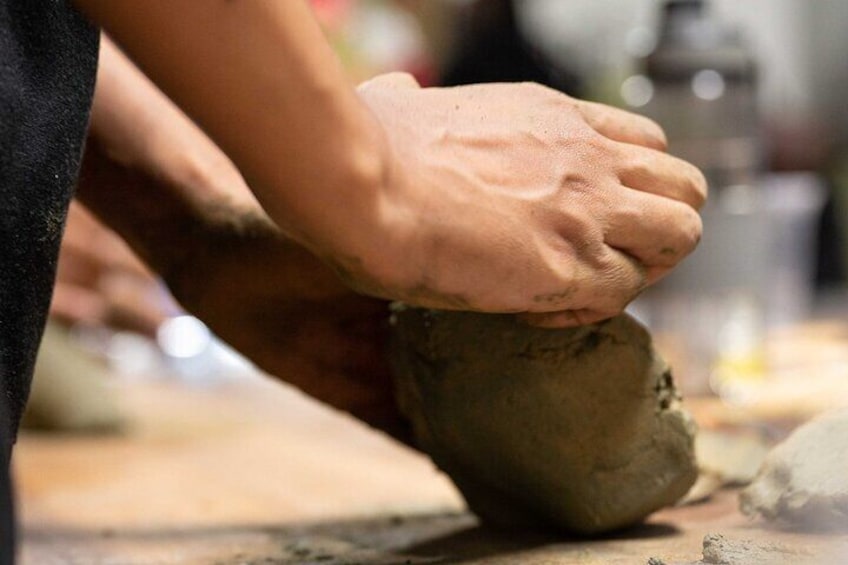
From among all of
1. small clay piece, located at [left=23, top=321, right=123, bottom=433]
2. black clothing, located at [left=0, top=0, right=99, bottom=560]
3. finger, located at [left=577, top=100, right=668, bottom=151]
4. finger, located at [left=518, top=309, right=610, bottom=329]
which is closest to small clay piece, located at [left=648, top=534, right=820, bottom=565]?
finger, located at [left=518, top=309, right=610, bottom=329]

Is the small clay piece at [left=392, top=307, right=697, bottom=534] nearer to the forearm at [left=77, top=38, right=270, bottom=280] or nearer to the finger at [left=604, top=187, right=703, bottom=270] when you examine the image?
the finger at [left=604, top=187, right=703, bottom=270]

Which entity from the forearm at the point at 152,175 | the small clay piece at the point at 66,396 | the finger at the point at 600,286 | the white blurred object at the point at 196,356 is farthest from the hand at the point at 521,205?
the white blurred object at the point at 196,356

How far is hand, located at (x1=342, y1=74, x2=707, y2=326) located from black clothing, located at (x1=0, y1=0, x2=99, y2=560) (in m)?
0.17

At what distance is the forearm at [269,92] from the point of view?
1.78ft

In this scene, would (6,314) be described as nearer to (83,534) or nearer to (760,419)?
(83,534)

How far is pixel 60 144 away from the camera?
0.66 metres

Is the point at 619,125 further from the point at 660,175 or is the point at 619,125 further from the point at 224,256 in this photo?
the point at 224,256

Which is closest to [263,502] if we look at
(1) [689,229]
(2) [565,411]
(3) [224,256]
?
(3) [224,256]

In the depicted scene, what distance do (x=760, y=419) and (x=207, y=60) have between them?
73 cm

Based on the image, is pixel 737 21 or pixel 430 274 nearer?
pixel 430 274

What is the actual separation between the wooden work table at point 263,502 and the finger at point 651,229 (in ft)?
0.58

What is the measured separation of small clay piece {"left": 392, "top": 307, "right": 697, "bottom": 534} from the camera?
741mm

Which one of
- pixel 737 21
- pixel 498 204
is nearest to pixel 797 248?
pixel 737 21

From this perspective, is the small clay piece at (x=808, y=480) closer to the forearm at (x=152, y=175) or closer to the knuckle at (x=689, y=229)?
the knuckle at (x=689, y=229)
